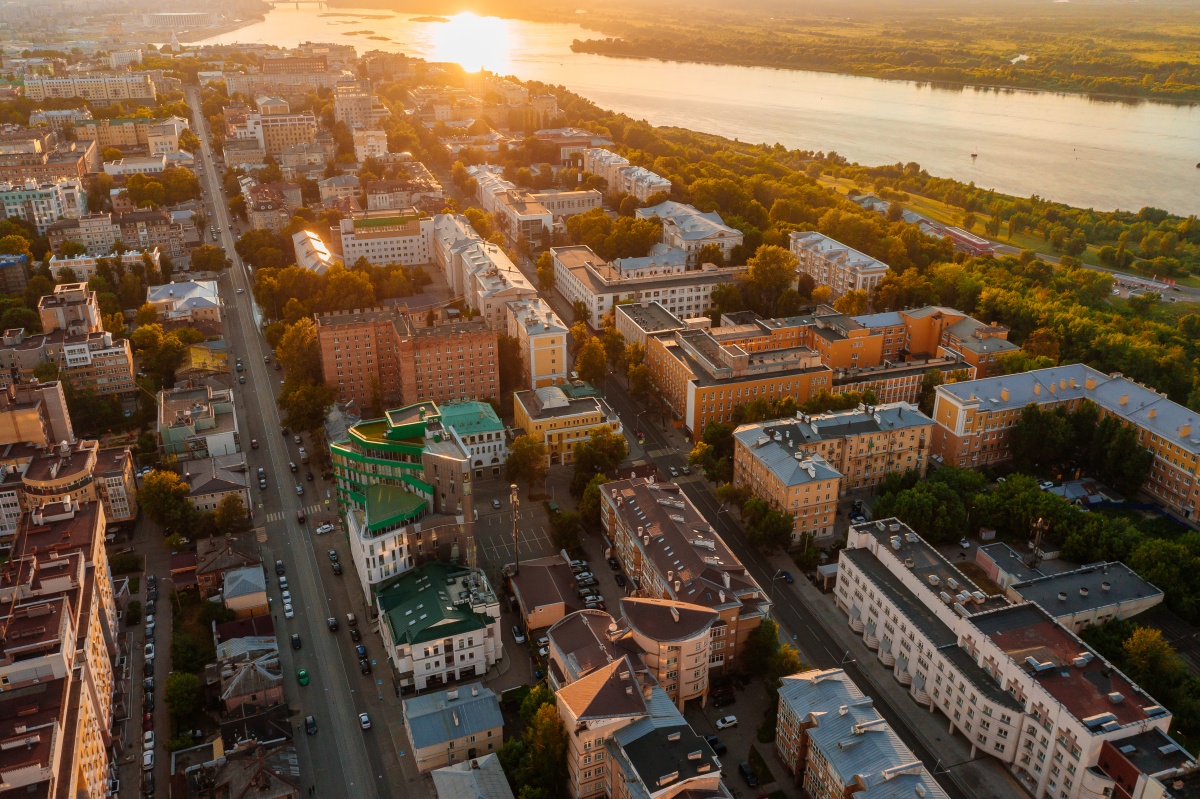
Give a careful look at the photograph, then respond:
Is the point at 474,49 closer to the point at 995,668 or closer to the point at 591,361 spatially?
the point at 591,361

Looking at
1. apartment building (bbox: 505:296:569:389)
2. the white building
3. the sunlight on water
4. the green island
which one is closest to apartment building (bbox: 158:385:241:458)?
apartment building (bbox: 505:296:569:389)

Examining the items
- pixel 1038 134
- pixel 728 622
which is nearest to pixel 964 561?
pixel 728 622

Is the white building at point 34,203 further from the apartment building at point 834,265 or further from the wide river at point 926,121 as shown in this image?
the wide river at point 926,121

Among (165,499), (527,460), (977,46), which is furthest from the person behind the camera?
(977,46)

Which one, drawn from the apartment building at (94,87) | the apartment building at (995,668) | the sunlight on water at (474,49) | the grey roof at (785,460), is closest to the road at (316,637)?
the apartment building at (995,668)

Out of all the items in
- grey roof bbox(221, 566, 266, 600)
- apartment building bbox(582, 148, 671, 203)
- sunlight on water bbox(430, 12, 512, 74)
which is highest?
sunlight on water bbox(430, 12, 512, 74)

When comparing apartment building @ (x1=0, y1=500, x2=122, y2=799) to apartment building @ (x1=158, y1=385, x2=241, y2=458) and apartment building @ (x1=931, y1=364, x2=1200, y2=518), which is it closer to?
apartment building @ (x1=158, y1=385, x2=241, y2=458)

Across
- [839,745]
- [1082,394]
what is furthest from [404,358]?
[1082,394]
